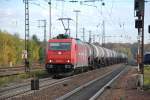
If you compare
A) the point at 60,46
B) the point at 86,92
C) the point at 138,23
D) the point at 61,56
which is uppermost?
the point at 138,23

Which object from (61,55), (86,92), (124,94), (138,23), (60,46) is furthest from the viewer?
(60,46)

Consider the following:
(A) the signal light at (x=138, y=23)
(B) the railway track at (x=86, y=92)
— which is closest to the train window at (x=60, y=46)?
(B) the railway track at (x=86, y=92)

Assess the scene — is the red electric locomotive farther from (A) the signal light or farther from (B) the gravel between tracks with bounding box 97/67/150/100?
(A) the signal light

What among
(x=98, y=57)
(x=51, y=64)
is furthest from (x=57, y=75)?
(x=98, y=57)

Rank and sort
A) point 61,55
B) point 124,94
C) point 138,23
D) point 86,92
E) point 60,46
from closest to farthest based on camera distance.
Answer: point 124,94
point 86,92
point 138,23
point 61,55
point 60,46

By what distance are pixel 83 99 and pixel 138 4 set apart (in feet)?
22.4

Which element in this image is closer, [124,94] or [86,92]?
[124,94]

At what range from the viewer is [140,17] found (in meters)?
23.2

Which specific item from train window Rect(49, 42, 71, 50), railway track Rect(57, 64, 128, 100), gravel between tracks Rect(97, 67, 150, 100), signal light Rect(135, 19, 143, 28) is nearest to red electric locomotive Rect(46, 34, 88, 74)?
train window Rect(49, 42, 71, 50)

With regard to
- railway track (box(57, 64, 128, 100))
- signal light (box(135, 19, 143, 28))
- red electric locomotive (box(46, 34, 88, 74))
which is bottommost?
railway track (box(57, 64, 128, 100))

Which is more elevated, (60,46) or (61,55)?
(60,46)

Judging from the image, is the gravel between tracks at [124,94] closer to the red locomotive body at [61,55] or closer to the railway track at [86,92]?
the railway track at [86,92]

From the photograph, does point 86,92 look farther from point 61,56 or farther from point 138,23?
point 61,56

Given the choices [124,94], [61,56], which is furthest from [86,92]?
[61,56]
